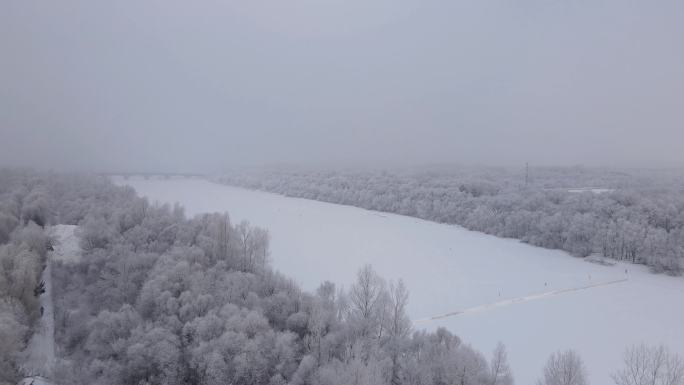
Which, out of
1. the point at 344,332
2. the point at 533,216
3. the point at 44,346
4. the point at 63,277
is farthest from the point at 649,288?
the point at 63,277

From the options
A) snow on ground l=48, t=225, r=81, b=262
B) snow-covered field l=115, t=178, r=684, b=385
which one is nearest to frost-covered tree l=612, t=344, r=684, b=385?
snow-covered field l=115, t=178, r=684, b=385

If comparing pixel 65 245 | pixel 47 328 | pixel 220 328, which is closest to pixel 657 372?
pixel 220 328

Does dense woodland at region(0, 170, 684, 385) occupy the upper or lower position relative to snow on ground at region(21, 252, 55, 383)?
→ upper

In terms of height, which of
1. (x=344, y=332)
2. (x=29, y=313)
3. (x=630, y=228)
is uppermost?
(x=630, y=228)

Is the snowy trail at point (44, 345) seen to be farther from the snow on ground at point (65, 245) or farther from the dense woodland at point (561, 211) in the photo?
the dense woodland at point (561, 211)

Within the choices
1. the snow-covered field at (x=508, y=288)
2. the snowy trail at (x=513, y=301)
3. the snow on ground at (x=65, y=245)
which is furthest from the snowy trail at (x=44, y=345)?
the snowy trail at (x=513, y=301)

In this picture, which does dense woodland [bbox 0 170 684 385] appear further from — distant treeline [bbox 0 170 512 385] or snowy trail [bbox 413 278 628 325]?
snowy trail [bbox 413 278 628 325]

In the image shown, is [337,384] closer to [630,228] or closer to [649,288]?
[649,288]
